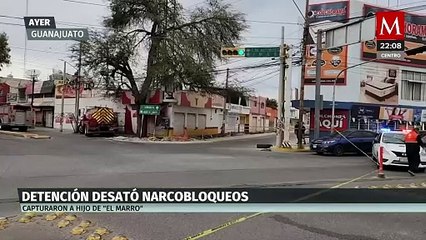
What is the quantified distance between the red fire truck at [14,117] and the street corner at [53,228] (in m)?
41.9

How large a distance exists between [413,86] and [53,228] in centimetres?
3949

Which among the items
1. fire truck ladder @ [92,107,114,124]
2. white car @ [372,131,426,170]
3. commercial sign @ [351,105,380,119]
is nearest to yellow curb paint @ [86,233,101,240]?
white car @ [372,131,426,170]

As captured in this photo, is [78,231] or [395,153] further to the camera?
[395,153]

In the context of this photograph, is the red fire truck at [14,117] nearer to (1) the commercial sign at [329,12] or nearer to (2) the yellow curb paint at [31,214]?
(1) the commercial sign at [329,12]

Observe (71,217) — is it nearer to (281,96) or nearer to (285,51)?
(281,96)

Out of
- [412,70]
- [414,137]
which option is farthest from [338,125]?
[414,137]

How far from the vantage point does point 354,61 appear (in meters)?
38.5

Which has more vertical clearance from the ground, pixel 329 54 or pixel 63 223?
pixel 329 54

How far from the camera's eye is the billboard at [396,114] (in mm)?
39531

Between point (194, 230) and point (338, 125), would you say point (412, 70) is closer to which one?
point (338, 125)

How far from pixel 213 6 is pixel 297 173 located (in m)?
28.2

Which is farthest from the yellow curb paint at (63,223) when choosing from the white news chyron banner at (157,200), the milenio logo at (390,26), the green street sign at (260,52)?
the green street sign at (260,52)

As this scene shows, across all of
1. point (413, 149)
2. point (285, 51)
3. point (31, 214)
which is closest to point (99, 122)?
point (285, 51)

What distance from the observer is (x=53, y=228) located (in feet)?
22.9
